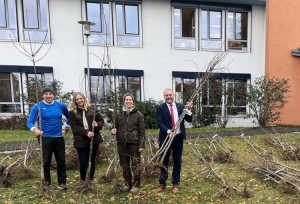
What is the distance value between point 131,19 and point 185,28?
10.0 ft

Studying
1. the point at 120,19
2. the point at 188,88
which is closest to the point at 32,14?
the point at 120,19

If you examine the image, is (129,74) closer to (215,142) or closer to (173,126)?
(215,142)

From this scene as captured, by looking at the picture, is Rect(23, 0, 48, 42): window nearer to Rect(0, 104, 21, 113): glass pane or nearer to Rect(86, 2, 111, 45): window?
Rect(86, 2, 111, 45): window

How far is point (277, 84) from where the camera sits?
10.4 meters

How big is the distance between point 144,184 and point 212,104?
27.1ft

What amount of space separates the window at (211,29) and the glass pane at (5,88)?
10405 mm

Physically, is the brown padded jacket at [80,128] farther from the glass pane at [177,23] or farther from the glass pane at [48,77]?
the glass pane at [177,23]

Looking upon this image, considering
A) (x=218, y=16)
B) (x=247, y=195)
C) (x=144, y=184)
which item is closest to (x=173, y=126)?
(x=144, y=184)

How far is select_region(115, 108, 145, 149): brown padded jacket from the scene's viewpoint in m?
3.79

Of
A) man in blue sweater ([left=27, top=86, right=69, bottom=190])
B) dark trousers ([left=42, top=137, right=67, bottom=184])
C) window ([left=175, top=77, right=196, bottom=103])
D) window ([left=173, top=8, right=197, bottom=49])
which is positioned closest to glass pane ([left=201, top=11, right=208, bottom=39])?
window ([left=173, top=8, right=197, bottom=49])

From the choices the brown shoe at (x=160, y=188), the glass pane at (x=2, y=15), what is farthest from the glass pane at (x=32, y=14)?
the brown shoe at (x=160, y=188)

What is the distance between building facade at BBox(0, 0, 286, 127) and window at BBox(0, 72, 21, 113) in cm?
5

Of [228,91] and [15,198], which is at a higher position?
[228,91]

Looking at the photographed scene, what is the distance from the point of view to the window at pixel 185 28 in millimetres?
12641
